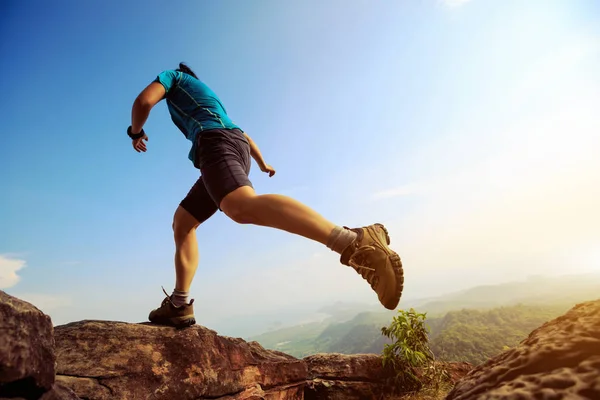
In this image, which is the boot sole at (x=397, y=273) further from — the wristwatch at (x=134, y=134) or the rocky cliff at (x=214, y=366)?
the wristwatch at (x=134, y=134)

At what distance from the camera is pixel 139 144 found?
3084 mm

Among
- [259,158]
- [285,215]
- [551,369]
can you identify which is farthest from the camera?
[259,158]

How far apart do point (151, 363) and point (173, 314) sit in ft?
1.91

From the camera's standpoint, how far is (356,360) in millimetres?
4941

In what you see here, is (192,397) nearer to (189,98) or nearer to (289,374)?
(289,374)

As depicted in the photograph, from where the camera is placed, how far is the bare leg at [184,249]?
330 centimetres

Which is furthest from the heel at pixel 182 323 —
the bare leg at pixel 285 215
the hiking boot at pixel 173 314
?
the bare leg at pixel 285 215

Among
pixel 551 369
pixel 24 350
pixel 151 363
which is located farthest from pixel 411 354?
pixel 24 350

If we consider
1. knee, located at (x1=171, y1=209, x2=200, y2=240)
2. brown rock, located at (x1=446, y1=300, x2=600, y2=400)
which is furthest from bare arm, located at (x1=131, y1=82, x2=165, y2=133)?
brown rock, located at (x1=446, y1=300, x2=600, y2=400)

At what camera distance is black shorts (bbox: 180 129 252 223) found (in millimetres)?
2576

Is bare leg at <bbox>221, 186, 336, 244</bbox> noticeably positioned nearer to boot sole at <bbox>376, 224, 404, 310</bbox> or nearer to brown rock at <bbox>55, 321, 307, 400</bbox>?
boot sole at <bbox>376, 224, 404, 310</bbox>

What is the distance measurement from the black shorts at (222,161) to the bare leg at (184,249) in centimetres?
67

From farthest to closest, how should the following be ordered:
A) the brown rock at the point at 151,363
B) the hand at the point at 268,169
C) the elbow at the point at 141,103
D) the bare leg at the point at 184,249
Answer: the hand at the point at 268,169 < the bare leg at the point at 184,249 < the elbow at the point at 141,103 < the brown rock at the point at 151,363

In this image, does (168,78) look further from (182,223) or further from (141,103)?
(182,223)
